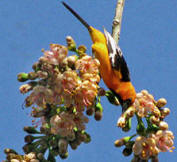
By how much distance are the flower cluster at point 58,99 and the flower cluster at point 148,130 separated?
23.3 inches

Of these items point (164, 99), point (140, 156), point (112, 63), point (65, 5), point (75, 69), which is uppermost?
point (65, 5)

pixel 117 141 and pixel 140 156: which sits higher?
pixel 117 141

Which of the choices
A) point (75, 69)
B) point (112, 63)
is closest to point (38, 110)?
point (75, 69)

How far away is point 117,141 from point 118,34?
1.69 meters

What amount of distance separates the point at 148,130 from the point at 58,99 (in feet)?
4.49

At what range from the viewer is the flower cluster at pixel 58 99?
3660mm

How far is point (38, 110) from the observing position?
3934 millimetres

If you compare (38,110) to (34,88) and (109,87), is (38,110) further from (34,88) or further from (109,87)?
(109,87)

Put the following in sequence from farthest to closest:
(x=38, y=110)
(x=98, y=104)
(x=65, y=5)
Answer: (x=65, y=5) < (x=98, y=104) < (x=38, y=110)

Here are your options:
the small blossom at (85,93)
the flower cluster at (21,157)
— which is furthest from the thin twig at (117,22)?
the flower cluster at (21,157)

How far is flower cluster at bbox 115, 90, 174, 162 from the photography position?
13.3ft

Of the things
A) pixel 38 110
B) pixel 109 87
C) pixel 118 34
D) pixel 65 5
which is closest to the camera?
pixel 38 110

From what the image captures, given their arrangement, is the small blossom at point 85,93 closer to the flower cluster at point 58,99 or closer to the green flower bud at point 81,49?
the flower cluster at point 58,99

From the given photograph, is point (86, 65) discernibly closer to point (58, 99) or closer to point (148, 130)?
point (58, 99)
